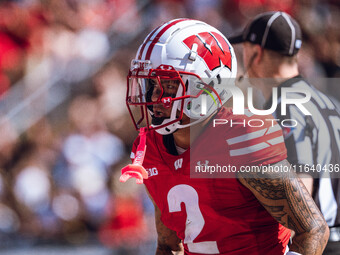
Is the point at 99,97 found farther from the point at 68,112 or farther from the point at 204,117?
the point at 204,117

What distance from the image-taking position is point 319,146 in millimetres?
2750

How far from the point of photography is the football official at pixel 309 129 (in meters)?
2.71

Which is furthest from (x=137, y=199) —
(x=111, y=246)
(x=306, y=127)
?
(x=306, y=127)

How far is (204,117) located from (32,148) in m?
3.85

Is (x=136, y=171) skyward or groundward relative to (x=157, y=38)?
groundward

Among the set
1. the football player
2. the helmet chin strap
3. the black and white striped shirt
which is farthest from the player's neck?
the black and white striped shirt

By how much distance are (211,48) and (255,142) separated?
1.58ft

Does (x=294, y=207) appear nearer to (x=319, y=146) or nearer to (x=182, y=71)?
(x=182, y=71)

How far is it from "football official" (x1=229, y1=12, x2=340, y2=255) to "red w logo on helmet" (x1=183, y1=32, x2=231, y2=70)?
0.73 m

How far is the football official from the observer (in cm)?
271

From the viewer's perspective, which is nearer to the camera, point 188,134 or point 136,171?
point 136,171

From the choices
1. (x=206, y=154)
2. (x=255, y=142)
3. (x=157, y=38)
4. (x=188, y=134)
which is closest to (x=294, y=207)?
(x=255, y=142)

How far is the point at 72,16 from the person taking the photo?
600 cm

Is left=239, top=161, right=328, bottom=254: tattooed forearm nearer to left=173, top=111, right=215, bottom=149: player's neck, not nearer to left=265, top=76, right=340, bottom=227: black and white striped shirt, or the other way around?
left=173, top=111, right=215, bottom=149: player's neck
